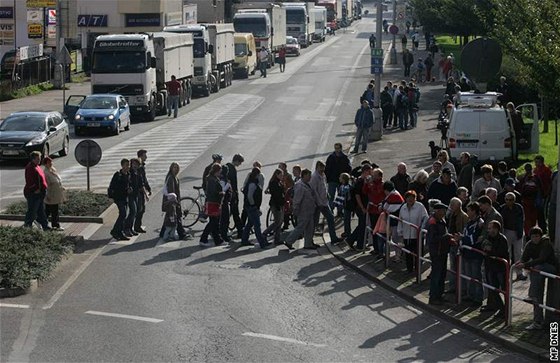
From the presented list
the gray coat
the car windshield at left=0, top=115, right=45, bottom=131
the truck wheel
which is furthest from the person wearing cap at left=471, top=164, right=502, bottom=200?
the truck wheel

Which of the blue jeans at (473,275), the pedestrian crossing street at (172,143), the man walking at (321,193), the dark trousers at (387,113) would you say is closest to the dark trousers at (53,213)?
the man walking at (321,193)

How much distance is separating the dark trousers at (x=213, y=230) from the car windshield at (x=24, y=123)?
555 inches

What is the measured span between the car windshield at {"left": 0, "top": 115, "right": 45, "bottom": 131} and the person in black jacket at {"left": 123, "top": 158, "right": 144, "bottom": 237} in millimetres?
12763

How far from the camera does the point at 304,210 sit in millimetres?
22703

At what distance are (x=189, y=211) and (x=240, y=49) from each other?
5002cm

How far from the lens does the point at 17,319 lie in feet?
54.3

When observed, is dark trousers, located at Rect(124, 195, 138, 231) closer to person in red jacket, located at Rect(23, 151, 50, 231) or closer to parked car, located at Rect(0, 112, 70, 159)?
person in red jacket, located at Rect(23, 151, 50, 231)

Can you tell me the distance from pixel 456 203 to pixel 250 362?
5355mm

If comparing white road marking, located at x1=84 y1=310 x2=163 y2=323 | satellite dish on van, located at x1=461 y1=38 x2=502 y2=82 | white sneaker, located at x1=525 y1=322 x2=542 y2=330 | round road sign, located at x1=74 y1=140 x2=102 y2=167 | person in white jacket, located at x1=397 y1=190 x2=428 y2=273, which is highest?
satellite dish on van, located at x1=461 y1=38 x2=502 y2=82

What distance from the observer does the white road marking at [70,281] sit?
57.9ft

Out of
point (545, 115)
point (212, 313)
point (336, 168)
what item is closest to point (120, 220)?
point (336, 168)

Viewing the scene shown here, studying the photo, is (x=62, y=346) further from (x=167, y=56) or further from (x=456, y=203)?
(x=167, y=56)

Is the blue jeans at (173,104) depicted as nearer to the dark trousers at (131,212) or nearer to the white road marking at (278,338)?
the dark trousers at (131,212)

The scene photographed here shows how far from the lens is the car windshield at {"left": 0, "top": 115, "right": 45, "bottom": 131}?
117 feet
